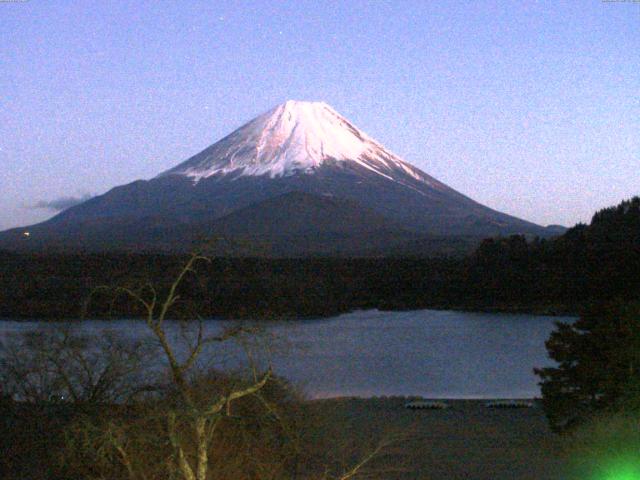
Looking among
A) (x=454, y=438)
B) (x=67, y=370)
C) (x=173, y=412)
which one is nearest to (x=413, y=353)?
(x=454, y=438)

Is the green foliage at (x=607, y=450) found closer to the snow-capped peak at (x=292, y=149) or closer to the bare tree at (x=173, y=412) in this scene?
the bare tree at (x=173, y=412)

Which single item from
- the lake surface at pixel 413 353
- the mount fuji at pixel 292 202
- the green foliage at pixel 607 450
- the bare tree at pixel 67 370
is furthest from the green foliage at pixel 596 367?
the mount fuji at pixel 292 202

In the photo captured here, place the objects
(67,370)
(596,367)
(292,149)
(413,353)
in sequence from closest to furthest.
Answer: (67,370), (596,367), (413,353), (292,149)

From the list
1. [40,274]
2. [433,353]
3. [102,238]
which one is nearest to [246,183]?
[102,238]

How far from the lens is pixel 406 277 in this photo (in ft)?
104

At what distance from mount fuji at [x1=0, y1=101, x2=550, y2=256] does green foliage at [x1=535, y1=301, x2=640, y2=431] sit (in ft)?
101

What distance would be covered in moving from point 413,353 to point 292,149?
162 ft

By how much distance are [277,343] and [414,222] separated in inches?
2026

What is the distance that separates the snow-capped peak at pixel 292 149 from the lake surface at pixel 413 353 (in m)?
38.8

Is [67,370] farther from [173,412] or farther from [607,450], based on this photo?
[607,450]

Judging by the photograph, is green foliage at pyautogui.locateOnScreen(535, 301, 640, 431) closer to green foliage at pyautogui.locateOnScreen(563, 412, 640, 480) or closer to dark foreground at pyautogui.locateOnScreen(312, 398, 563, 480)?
green foliage at pyautogui.locateOnScreen(563, 412, 640, 480)

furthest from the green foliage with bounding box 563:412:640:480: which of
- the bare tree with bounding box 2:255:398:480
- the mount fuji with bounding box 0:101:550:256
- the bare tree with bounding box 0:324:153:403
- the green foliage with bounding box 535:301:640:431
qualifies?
the mount fuji with bounding box 0:101:550:256

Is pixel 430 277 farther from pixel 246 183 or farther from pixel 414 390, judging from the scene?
pixel 246 183

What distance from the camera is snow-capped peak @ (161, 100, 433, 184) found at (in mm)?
66312
